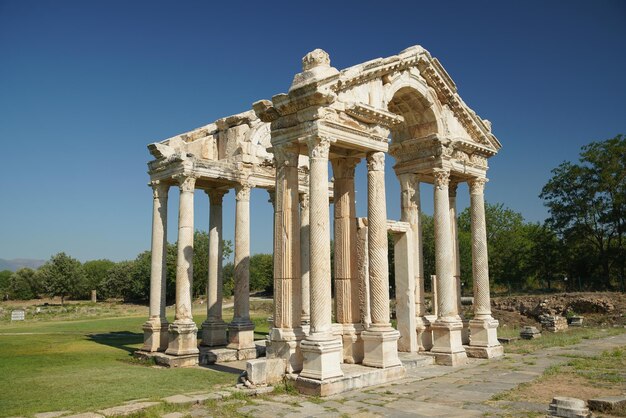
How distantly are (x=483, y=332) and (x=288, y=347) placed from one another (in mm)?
8268

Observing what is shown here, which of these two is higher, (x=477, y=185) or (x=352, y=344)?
(x=477, y=185)

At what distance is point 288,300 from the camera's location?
12.8 meters

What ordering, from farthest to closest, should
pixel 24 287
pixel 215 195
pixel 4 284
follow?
1. pixel 4 284
2. pixel 24 287
3. pixel 215 195

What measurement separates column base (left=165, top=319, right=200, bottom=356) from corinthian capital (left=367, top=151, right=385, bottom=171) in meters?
8.37

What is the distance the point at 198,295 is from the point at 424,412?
2256 inches

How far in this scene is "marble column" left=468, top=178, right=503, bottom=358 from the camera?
56.1 ft

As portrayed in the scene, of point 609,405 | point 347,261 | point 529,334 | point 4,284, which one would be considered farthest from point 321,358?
point 4,284

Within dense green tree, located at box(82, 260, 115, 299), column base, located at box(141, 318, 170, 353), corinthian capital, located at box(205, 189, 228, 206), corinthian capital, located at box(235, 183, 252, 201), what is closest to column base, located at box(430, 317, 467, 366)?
corinthian capital, located at box(235, 183, 252, 201)

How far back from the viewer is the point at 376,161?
13.9 m

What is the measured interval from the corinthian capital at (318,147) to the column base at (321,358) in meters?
4.45

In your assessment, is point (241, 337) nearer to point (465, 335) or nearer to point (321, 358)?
point (321, 358)

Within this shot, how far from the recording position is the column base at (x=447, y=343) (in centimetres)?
1559

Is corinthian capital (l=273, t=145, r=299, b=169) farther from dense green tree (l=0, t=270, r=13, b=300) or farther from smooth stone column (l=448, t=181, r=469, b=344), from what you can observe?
dense green tree (l=0, t=270, r=13, b=300)

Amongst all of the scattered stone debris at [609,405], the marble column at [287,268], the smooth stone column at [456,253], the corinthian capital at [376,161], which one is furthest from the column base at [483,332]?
the scattered stone debris at [609,405]
